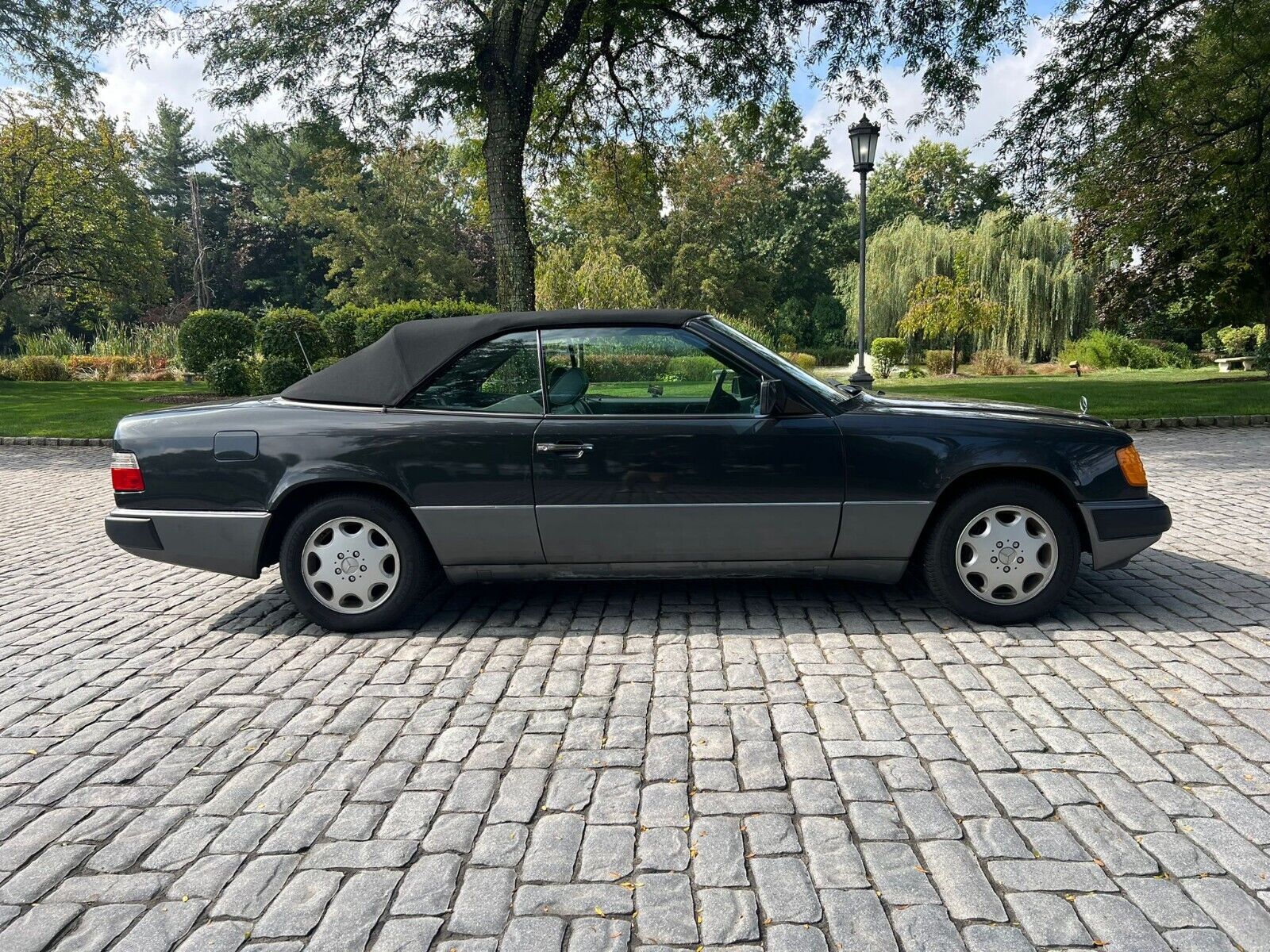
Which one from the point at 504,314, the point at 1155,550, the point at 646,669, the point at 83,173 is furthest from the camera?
the point at 83,173

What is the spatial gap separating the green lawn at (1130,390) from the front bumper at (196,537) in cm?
823

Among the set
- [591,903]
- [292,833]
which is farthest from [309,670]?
[591,903]

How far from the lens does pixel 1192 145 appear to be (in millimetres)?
18266

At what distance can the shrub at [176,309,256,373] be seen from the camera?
21812 mm

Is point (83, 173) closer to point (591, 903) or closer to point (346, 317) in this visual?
point (346, 317)

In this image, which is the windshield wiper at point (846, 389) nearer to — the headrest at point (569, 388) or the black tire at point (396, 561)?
the headrest at point (569, 388)

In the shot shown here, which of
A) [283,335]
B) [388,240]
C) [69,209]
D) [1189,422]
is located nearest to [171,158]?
[388,240]

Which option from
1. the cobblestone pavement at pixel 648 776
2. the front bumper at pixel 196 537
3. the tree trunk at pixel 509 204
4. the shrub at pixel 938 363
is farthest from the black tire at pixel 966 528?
the shrub at pixel 938 363

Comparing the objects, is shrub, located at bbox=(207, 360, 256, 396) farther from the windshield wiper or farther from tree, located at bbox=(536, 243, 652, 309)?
the windshield wiper

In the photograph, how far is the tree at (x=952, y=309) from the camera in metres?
31.8

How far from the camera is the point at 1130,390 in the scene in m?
20.8

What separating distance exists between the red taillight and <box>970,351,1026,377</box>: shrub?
31.7 metres

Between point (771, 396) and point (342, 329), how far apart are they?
Result: 20.2 meters

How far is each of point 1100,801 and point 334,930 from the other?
2.33 m
